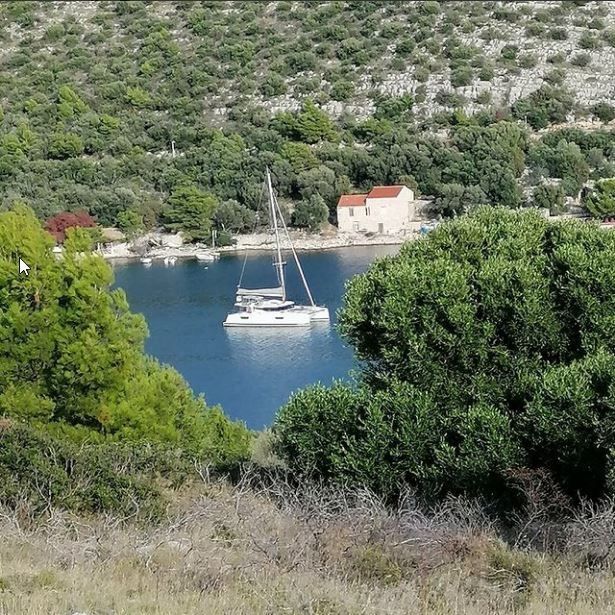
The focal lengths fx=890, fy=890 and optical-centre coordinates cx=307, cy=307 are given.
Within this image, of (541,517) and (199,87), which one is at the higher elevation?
(199,87)

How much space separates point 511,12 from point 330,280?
76.0 ft

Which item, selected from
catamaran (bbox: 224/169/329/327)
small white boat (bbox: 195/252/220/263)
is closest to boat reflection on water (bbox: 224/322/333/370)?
catamaran (bbox: 224/169/329/327)

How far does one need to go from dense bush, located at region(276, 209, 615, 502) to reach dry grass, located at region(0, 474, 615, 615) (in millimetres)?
321

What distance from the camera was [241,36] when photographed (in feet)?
140

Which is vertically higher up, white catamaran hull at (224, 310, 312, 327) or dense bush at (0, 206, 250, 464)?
dense bush at (0, 206, 250, 464)

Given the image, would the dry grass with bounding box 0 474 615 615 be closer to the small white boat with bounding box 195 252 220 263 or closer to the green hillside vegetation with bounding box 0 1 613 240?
the small white boat with bounding box 195 252 220 263

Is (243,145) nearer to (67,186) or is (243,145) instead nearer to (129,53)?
(67,186)

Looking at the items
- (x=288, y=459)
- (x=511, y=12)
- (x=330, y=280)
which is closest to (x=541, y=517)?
(x=288, y=459)

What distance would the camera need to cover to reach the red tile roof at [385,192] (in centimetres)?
2850

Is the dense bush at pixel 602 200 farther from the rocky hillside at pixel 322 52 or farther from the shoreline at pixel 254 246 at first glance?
the rocky hillside at pixel 322 52

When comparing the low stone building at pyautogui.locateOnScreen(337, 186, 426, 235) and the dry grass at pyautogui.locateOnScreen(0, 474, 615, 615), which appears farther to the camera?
the low stone building at pyautogui.locateOnScreen(337, 186, 426, 235)

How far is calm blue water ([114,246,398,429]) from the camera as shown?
1502cm

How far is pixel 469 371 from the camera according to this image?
4.49 m

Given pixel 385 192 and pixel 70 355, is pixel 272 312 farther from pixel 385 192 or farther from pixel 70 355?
pixel 70 355
